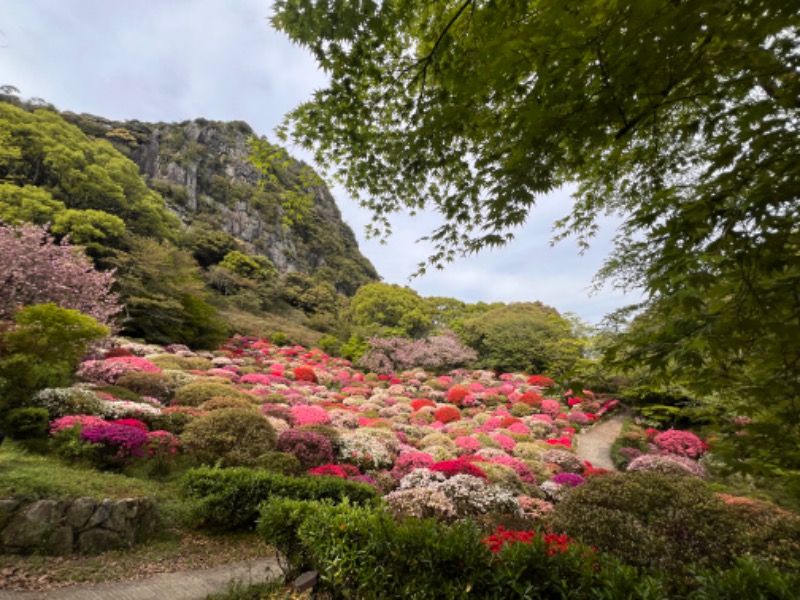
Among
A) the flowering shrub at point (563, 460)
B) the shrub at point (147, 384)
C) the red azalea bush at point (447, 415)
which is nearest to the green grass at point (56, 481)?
the shrub at point (147, 384)

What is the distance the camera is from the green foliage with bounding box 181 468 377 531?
19.0 feet

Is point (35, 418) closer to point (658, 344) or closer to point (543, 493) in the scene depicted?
point (658, 344)

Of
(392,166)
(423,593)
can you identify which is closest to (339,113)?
(392,166)

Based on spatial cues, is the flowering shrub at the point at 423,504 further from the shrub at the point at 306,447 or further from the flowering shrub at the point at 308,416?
the flowering shrub at the point at 308,416

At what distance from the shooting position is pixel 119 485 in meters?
5.79

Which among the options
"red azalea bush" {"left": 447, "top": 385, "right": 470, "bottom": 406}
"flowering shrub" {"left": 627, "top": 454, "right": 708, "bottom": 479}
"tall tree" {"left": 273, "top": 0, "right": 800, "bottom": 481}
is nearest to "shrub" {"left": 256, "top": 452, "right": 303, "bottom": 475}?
"tall tree" {"left": 273, "top": 0, "right": 800, "bottom": 481}

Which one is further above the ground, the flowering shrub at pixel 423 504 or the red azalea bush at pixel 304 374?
the red azalea bush at pixel 304 374

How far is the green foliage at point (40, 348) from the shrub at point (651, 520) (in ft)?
36.5

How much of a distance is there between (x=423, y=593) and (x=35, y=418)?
336 inches

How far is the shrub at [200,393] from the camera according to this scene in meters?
10.3

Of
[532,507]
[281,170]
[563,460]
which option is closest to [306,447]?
[532,507]

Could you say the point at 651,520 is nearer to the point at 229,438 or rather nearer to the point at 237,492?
the point at 237,492

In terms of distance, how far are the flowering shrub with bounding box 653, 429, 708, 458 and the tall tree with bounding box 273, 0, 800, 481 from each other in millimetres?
12731

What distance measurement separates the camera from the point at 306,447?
329 inches
